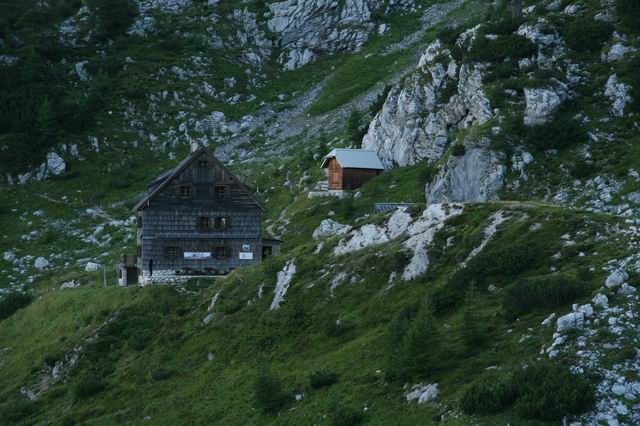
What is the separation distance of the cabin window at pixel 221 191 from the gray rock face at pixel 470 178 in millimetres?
15271

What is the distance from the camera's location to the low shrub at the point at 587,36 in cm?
7538

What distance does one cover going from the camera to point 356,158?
82.4 m

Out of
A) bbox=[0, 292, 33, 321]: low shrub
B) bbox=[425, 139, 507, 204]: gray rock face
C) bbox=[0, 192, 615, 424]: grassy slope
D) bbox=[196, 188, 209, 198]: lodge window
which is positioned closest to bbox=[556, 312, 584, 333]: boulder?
bbox=[0, 192, 615, 424]: grassy slope

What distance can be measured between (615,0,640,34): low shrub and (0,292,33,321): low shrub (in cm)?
5172

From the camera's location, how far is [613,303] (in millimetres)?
31375

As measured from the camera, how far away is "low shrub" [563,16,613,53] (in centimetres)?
7538

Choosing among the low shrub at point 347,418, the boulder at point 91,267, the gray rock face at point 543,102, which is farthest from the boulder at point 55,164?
the low shrub at point 347,418

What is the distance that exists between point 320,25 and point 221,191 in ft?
234

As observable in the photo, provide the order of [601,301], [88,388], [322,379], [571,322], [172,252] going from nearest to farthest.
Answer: [571,322] < [601,301] < [322,379] < [88,388] < [172,252]

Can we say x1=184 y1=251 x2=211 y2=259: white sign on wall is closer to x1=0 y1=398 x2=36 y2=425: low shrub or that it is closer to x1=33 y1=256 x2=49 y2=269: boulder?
x1=0 y1=398 x2=36 y2=425: low shrub

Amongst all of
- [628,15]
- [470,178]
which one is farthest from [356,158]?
[628,15]

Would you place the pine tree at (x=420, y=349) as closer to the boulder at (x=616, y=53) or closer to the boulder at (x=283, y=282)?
the boulder at (x=283, y=282)

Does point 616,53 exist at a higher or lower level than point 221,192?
higher

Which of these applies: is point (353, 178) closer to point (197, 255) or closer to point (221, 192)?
point (221, 192)
